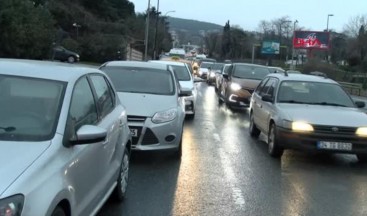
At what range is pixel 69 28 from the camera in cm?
7575

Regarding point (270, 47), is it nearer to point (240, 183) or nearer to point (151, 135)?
point (151, 135)

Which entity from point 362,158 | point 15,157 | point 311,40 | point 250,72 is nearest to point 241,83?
point 250,72

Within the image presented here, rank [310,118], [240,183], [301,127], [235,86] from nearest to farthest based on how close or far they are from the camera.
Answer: [240,183]
[301,127]
[310,118]
[235,86]

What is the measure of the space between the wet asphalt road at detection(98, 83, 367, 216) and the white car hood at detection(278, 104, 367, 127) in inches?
29.6

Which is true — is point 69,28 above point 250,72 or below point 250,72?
above

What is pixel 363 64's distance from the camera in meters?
77.1

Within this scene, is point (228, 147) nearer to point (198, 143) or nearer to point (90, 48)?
point (198, 143)

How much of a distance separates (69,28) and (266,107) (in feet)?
222

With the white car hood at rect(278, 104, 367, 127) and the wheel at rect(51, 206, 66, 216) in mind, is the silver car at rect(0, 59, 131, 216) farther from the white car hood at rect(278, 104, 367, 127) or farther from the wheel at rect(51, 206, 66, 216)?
the white car hood at rect(278, 104, 367, 127)

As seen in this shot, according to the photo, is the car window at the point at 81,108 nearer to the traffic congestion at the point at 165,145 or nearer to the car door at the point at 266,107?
the traffic congestion at the point at 165,145

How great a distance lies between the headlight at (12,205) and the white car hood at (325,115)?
656 centimetres

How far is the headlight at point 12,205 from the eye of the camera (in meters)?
3.28

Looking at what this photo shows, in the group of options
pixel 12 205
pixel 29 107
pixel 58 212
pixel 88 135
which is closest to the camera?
pixel 12 205

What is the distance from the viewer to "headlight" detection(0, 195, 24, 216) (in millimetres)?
3277
